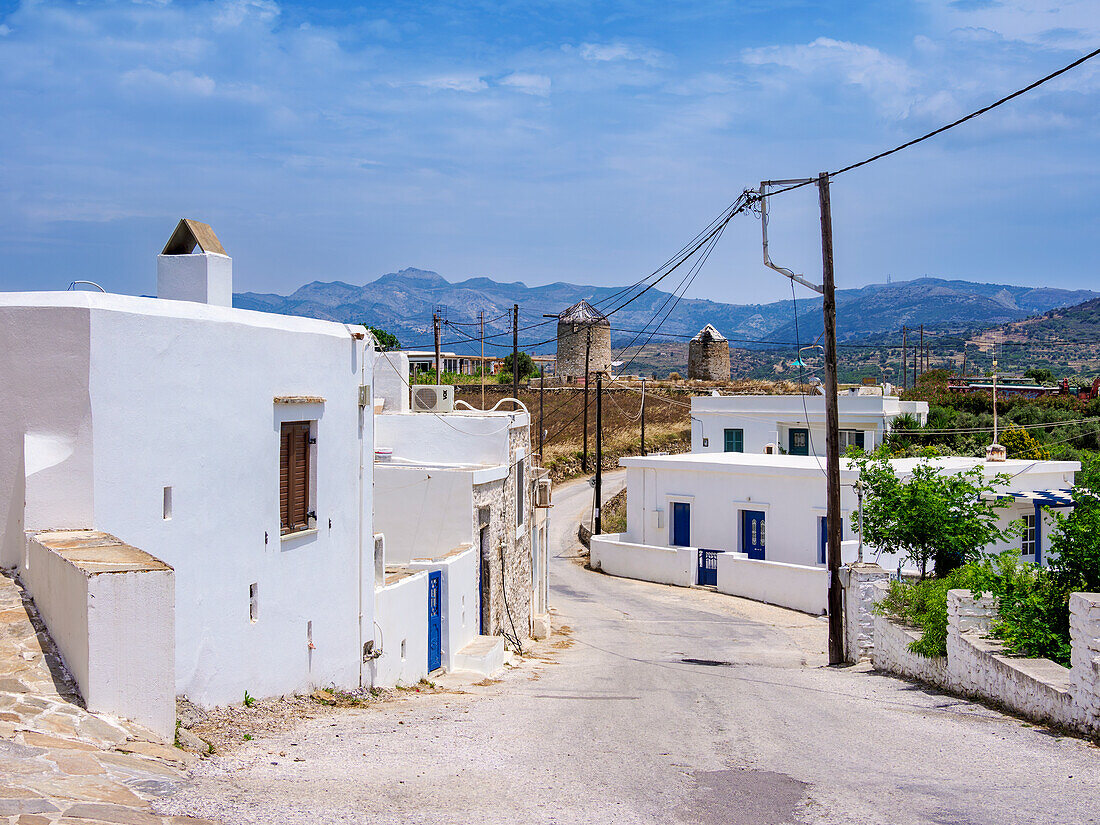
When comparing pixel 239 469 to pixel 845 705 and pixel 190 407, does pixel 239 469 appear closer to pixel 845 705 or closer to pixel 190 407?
pixel 190 407

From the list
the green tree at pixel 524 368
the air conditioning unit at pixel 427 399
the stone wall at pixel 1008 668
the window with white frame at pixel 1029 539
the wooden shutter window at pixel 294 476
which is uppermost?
the green tree at pixel 524 368

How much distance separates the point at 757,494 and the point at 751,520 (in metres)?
1.03

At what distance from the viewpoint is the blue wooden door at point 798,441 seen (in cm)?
3904

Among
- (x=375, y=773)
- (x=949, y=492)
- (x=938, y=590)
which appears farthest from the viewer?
(x=949, y=492)

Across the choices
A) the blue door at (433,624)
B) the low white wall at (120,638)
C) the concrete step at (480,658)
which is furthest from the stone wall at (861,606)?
the low white wall at (120,638)

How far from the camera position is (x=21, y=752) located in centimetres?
553

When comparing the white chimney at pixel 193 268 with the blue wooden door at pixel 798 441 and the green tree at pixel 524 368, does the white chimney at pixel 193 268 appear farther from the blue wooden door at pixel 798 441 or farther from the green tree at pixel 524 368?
the green tree at pixel 524 368

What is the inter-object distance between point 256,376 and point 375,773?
4.72 meters

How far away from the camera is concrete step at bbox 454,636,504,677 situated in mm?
16594

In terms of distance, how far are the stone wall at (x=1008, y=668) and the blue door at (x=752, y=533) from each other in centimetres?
1587

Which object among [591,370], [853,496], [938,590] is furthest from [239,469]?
[591,370]

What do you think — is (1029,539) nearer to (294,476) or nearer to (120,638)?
(294,476)

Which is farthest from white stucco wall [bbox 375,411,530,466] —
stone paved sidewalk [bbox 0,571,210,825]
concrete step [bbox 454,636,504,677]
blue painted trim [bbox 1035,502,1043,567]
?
blue painted trim [bbox 1035,502,1043,567]

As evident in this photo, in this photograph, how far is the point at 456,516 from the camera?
18.4 meters
